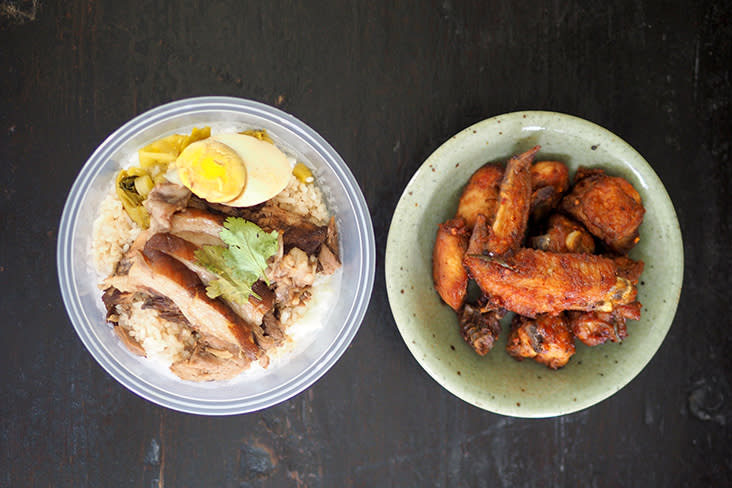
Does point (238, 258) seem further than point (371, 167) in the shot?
No

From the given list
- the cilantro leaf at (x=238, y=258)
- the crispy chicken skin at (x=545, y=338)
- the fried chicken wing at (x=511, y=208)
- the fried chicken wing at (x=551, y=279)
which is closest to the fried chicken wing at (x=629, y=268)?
the fried chicken wing at (x=551, y=279)

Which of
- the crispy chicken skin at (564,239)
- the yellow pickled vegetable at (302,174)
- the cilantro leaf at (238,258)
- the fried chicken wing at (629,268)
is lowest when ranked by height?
the cilantro leaf at (238,258)

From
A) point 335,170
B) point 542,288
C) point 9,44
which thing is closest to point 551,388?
point 542,288

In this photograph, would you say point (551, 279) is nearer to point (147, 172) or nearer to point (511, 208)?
point (511, 208)

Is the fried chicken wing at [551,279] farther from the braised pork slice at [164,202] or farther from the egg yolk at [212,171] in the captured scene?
the braised pork slice at [164,202]

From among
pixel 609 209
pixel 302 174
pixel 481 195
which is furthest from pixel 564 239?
pixel 302 174

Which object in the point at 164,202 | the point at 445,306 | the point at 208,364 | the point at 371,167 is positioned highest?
the point at 371,167
